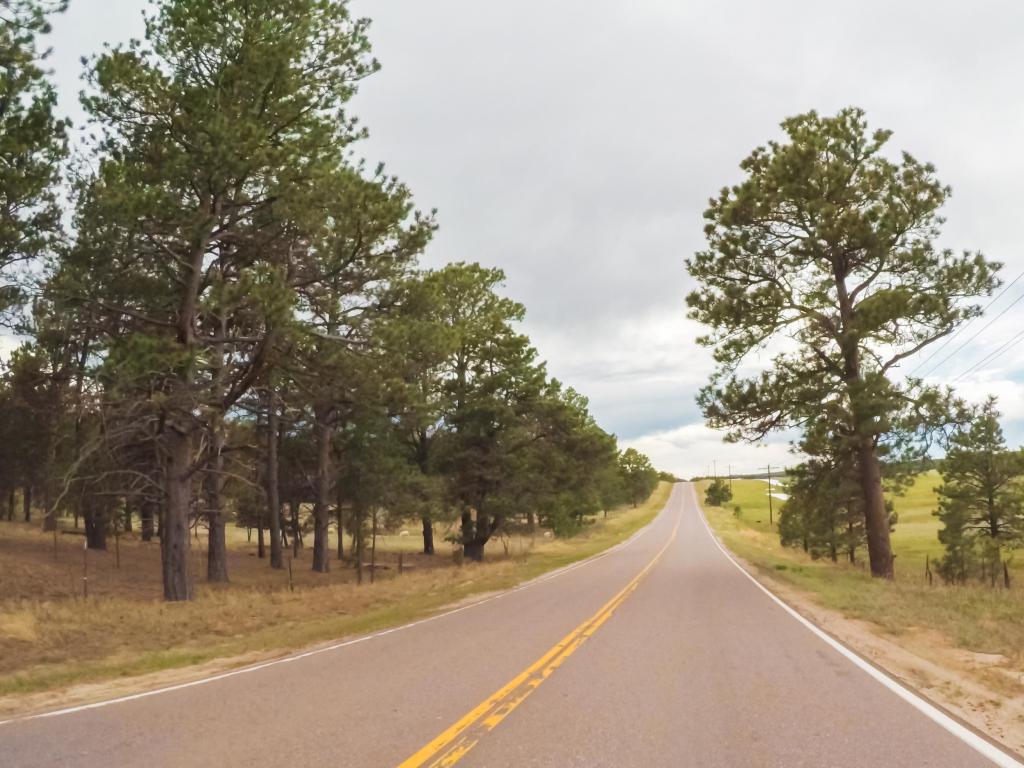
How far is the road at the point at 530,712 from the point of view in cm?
595

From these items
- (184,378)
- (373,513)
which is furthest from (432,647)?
(373,513)

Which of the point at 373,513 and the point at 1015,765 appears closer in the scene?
the point at 1015,765

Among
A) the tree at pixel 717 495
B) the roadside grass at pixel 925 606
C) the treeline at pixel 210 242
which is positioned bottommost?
the tree at pixel 717 495

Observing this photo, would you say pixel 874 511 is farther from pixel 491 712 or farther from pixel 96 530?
pixel 96 530

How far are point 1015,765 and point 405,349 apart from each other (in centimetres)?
1457

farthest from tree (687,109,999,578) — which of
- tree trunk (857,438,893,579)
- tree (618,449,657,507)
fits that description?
tree (618,449,657,507)

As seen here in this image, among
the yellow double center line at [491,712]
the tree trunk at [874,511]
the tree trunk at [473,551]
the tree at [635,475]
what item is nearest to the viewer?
the yellow double center line at [491,712]

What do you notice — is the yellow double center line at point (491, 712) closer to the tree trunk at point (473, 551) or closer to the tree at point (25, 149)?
the tree at point (25, 149)

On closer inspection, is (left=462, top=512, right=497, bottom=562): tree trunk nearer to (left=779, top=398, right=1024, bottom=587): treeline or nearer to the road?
(left=779, top=398, right=1024, bottom=587): treeline

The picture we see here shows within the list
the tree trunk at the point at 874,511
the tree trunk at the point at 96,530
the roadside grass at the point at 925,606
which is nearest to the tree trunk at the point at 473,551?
the roadside grass at the point at 925,606

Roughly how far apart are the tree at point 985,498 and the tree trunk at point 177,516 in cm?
4027

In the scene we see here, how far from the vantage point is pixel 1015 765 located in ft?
18.5

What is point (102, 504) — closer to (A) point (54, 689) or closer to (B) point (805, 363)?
(A) point (54, 689)

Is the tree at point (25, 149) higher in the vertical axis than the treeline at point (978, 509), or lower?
higher
